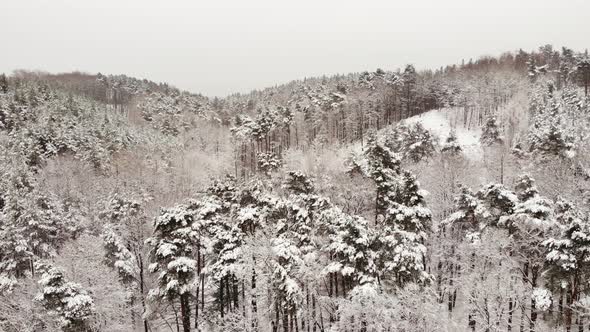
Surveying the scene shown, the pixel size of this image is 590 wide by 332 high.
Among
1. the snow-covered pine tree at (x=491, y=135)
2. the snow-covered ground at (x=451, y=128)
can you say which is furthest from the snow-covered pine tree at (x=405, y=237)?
the snow-covered ground at (x=451, y=128)

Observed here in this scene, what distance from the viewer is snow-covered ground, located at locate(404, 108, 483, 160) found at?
284ft

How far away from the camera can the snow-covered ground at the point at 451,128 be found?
284 feet

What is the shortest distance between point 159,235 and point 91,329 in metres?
7.22

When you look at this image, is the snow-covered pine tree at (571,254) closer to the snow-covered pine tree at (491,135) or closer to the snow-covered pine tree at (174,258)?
the snow-covered pine tree at (174,258)

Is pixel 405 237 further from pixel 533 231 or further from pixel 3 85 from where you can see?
pixel 3 85

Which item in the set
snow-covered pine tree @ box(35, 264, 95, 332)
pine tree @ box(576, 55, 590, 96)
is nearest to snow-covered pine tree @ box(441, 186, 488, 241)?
snow-covered pine tree @ box(35, 264, 95, 332)

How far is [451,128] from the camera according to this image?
9725 cm

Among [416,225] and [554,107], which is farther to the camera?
[554,107]

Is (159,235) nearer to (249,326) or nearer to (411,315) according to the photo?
(249,326)

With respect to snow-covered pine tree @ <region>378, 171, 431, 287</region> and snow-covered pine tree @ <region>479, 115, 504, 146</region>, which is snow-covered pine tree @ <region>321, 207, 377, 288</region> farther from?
snow-covered pine tree @ <region>479, 115, 504, 146</region>

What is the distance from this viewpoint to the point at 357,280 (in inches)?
1164

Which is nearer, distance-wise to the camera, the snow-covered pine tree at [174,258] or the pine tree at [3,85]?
the snow-covered pine tree at [174,258]

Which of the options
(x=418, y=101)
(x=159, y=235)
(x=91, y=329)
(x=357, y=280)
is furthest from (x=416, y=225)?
(x=418, y=101)

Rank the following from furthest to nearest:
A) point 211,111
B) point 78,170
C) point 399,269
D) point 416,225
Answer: point 211,111
point 78,170
point 416,225
point 399,269
